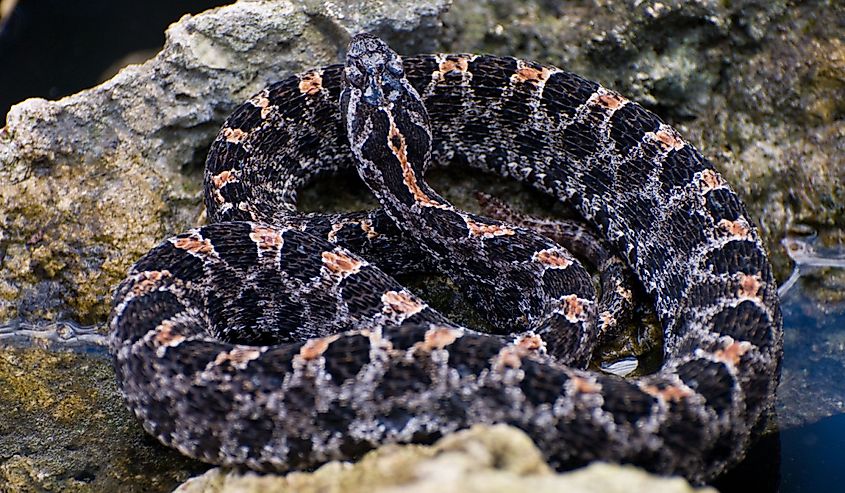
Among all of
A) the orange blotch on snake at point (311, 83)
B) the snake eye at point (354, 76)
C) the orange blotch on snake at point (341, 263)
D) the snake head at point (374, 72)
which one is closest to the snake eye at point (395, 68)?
the snake head at point (374, 72)

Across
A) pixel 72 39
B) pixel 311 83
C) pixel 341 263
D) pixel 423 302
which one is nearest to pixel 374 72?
pixel 311 83

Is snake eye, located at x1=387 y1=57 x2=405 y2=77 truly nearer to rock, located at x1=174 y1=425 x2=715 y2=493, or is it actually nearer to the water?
rock, located at x1=174 y1=425 x2=715 y2=493

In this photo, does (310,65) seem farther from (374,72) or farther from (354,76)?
(374,72)

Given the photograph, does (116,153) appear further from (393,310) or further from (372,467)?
(372,467)

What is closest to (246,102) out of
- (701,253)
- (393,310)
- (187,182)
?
(187,182)

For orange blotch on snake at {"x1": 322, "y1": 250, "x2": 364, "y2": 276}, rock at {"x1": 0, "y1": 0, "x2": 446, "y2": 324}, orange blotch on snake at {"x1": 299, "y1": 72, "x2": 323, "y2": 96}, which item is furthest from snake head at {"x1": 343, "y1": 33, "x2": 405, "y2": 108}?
orange blotch on snake at {"x1": 322, "y1": 250, "x2": 364, "y2": 276}
